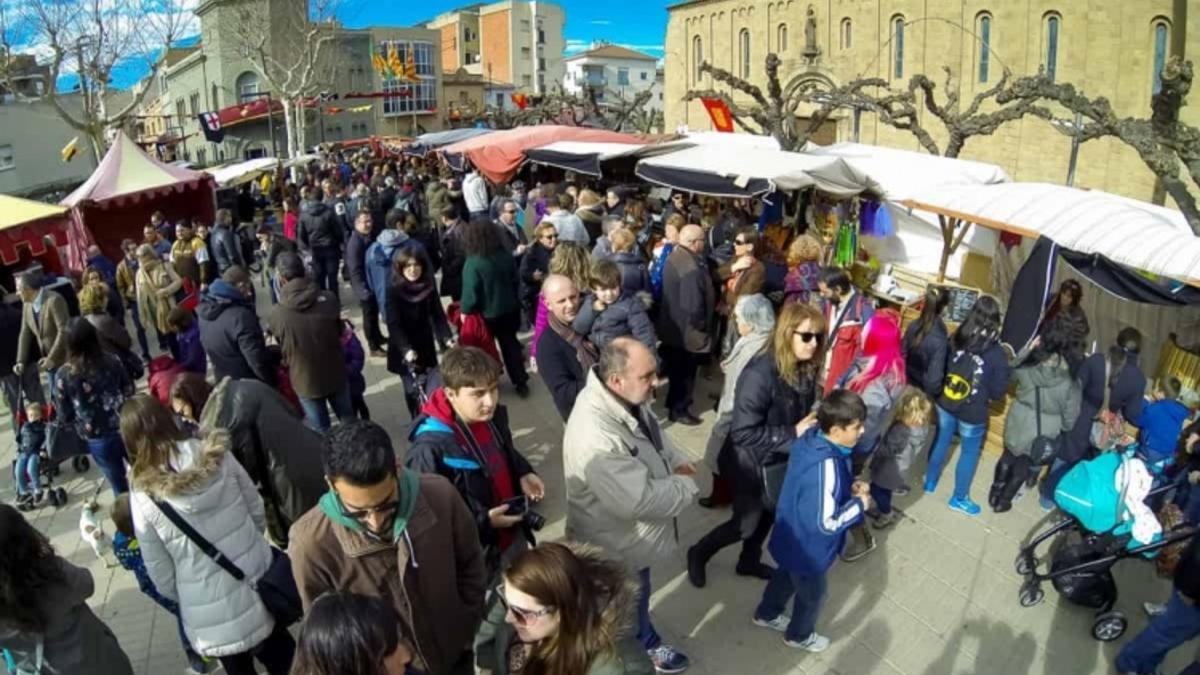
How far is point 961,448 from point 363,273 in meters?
5.85

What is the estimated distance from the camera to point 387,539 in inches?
83.7

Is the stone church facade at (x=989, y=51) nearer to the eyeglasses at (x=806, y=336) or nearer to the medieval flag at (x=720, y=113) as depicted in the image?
the medieval flag at (x=720, y=113)

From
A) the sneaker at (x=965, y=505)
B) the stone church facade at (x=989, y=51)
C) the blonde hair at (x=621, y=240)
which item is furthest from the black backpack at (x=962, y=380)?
the stone church facade at (x=989, y=51)

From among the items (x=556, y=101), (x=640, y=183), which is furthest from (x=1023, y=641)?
(x=556, y=101)

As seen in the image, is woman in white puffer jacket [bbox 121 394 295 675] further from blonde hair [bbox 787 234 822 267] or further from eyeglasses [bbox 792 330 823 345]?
blonde hair [bbox 787 234 822 267]

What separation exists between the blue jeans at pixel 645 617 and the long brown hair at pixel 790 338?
117cm

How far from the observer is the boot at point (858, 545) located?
4.29m

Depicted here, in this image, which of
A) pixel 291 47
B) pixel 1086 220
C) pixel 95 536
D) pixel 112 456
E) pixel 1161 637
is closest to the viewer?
pixel 1161 637

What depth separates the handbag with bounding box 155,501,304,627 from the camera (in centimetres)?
266

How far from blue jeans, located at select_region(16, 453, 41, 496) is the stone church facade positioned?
69.3ft

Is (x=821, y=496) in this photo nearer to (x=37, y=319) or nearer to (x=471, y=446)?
(x=471, y=446)

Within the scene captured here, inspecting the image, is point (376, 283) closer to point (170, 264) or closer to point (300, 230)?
point (170, 264)

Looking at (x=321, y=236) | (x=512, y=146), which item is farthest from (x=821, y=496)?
(x=512, y=146)

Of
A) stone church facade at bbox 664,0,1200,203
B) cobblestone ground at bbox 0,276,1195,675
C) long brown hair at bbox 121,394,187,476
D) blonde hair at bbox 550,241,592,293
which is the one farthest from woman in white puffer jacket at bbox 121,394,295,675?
stone church facade at bbox 664,0,1200,203
